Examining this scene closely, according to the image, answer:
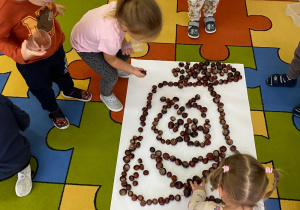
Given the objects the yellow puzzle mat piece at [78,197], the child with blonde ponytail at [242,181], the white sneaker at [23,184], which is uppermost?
the child with blonde ponytail at [242,181]

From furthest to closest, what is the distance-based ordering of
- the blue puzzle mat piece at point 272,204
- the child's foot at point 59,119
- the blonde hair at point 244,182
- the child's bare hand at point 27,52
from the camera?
1. the child's foot at point 59,119
2. the blue puzzle mat piece at point 272,204
3. the child's bare hand at point 27,52
4. the blonde hair at point 244,182

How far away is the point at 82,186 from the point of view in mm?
1354

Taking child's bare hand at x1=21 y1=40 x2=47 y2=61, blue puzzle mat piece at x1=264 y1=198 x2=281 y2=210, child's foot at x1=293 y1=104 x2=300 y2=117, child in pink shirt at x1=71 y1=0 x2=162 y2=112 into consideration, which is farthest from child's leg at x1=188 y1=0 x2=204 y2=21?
blue puzzle mat piece at x1=264 y1=198 x2=281 y2=210

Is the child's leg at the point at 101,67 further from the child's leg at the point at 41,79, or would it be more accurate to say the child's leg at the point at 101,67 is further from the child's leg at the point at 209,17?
the child's leg at the point at 209,17

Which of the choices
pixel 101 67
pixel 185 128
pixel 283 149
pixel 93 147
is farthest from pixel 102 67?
pixel 283 149

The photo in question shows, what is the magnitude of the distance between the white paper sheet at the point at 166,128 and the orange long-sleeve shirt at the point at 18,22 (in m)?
0.65

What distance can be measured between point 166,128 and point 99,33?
24.7 inches

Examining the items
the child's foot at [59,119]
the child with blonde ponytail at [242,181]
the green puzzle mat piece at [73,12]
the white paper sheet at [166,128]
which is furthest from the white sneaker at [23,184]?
the green puzzle mat piece at [73,12]

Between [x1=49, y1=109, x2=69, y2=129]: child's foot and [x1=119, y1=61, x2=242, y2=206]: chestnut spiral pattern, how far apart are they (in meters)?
0.38

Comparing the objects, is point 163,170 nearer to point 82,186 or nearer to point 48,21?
point 82,186

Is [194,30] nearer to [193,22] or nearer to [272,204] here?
[193,22]

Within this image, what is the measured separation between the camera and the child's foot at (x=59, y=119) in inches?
58.7

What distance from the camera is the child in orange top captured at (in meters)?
1.02

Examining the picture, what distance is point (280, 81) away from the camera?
164cm
